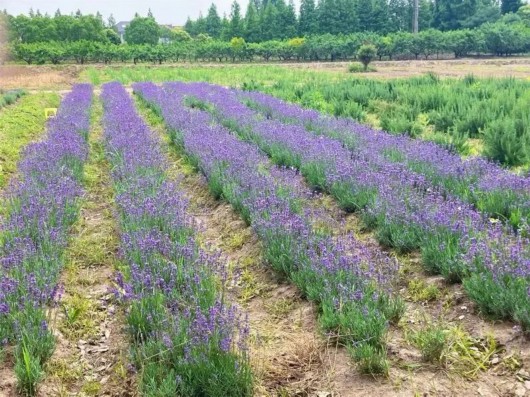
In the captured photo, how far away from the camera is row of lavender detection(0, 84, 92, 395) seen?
336cm

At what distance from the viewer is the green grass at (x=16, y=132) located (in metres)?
9.67

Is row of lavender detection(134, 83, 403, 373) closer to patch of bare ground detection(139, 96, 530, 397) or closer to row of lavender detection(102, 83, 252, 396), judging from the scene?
patch of bare ground detection(139, 96, 530, 397)

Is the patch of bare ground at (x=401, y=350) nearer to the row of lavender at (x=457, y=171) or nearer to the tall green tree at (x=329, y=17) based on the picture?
the row of lavender at (x=457, y=171)

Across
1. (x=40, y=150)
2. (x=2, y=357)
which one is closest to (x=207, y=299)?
(x=2, y=357)

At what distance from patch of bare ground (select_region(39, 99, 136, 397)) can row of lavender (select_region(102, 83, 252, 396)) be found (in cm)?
22

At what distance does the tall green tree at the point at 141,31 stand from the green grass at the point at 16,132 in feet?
197

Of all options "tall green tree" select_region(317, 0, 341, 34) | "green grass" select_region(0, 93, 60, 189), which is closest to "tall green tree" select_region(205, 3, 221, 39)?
"tall green tree" select_region(317, 0, 341, 34)

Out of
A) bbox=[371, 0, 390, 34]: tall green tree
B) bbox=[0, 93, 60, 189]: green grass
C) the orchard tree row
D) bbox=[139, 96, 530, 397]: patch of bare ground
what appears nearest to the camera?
bbox=[139, 96, 530, 397]: patch of bare ground

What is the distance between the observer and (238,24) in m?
81.4

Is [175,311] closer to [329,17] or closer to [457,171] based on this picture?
[457,171]

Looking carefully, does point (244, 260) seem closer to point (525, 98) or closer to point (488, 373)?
point (488, 373)

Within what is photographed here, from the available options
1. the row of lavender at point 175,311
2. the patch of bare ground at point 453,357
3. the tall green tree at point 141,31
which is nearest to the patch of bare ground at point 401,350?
the patch of bare ground at point 453,357

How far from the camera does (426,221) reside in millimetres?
4730

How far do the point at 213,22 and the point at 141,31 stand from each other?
20.3 meters
